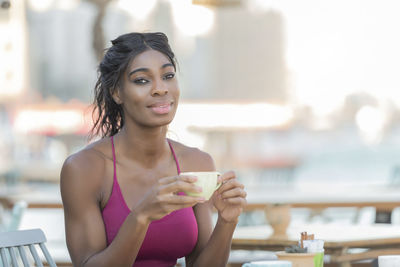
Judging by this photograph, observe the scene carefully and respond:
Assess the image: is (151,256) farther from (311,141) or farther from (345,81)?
(311,141)

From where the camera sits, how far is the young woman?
175cm

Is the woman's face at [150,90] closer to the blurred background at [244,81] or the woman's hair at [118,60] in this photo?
the woman's hair at [118,60]

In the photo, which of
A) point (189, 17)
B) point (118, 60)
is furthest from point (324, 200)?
point (189, 17)

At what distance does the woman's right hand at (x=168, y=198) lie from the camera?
134cm

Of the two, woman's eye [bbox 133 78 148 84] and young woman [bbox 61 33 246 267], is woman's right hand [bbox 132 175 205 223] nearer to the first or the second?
young woman [bbox 61 33 246 267]

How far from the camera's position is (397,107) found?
19562mm

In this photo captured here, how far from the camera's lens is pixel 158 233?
182 centimetres

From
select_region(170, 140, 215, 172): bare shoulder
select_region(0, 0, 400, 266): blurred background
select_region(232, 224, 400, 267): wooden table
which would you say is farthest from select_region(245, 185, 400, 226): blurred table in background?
select_region(170, 140, 215, 172): bare shoulder

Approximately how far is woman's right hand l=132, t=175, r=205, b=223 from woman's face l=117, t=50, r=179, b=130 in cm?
37

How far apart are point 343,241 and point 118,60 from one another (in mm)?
1009

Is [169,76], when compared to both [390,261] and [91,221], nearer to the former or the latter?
[91,221]

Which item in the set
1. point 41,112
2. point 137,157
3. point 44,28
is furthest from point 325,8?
point 137,157

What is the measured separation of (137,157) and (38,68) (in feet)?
66.3

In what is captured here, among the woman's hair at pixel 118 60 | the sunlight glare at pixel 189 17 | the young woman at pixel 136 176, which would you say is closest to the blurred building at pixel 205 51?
the sunlight glare at pixel 189 17
